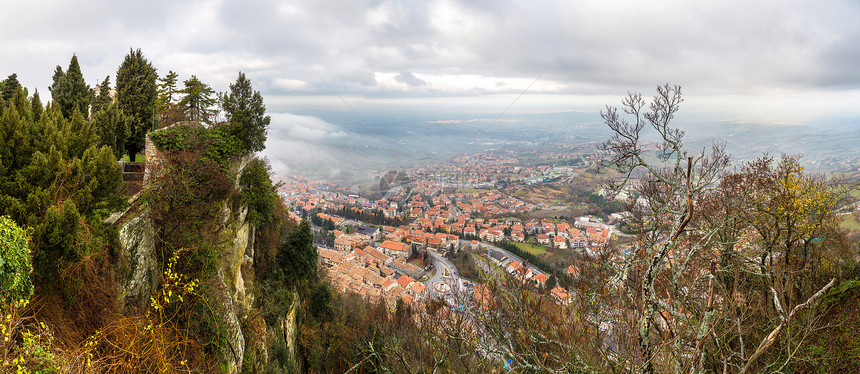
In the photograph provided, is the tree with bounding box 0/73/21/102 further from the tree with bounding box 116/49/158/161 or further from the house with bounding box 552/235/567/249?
the house with bounding box 552/235/567/249

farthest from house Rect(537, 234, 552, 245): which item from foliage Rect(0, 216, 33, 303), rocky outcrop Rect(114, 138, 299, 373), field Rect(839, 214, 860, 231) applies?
foliage Rect(0, 216, 33, 303)

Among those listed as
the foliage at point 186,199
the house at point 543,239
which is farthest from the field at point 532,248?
the foliage at point 186,199

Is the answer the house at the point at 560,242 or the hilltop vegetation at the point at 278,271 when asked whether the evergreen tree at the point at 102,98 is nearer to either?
the hilltop vegetation at the point at 278,271

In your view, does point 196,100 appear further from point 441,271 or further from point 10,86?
point 441,271

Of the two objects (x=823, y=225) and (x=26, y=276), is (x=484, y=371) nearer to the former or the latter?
(x=26, y=276)

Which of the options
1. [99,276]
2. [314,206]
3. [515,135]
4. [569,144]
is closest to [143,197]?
[99,276]

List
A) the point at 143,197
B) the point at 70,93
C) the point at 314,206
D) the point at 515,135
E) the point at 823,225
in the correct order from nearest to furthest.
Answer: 1. the point at 143,197
2. the point at 823,225
3. the point at 70,93
4. the point at 314,206
5. the point at 515,135

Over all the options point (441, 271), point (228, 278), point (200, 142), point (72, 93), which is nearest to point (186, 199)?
point (200, 142)
